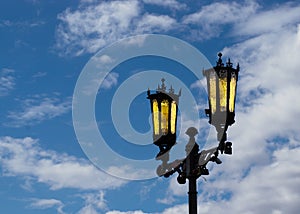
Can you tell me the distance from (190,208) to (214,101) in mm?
1724

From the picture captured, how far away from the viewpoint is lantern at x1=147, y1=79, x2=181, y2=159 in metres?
10.6

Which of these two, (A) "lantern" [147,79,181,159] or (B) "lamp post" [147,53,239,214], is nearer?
(B) "lamp post" [147,53,239,214]

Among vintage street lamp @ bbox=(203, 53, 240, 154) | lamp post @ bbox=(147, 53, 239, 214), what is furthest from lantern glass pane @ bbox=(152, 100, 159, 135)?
vintage street lamp @ bbox=(203, 53, 240, 154)

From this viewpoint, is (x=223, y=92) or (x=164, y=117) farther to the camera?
(x=164, y=117)

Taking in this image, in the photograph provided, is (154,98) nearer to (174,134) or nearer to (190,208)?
(174,134)

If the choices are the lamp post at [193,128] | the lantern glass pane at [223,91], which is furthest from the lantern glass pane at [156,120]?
the lantern glass pane at [223,91]

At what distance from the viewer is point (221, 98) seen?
9898mm

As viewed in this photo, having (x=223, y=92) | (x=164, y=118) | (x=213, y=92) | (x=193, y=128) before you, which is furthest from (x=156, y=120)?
(x=223, y=92)

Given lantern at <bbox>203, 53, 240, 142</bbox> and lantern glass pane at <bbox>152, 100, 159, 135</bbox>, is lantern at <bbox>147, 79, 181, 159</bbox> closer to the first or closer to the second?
lantern glass pane at <bbox>152, 100, 159, 135</bbox>

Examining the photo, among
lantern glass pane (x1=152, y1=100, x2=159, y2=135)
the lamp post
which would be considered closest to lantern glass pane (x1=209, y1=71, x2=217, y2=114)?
the lamp post

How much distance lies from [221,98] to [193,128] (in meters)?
1.02

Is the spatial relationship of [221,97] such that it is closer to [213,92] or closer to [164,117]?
[213,92]

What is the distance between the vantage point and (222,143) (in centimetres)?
1012

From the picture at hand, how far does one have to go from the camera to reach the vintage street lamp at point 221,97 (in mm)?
9898
